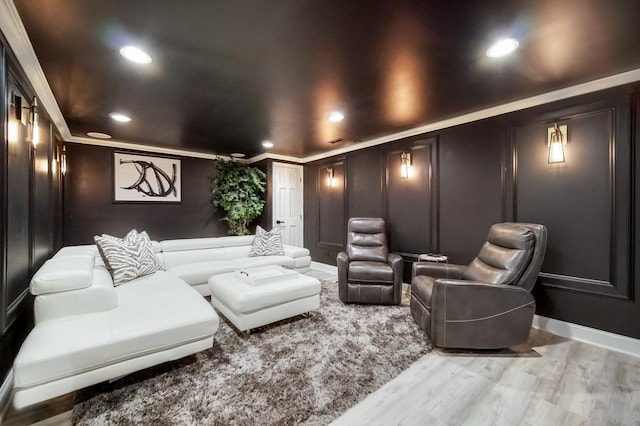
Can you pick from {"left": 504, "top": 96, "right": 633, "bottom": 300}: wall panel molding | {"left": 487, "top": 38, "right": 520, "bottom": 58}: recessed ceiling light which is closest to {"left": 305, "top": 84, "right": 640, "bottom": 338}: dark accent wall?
{"left": 504, "top": 96, "right": 633, "bottom": 300}: wall panel molding

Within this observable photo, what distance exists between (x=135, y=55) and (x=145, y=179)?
128 inches

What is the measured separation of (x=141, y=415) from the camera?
1.50 metres

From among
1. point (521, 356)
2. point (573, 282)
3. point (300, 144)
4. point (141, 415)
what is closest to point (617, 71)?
point (573, 282)

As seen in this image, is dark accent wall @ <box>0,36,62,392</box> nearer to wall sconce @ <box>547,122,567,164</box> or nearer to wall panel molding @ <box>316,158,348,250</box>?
wall panel molding @ <box>316,158,348,250</box>

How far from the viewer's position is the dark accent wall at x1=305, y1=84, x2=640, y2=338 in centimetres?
222

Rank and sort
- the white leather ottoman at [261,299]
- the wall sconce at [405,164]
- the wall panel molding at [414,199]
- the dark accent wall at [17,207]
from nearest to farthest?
the dark accent wall at [17,207]
the white leather ottoman at [261,299]
the wall panel molding at [414,199]
the wall sconce at [405,164]

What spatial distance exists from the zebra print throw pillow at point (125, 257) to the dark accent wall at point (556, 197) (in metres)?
3.31

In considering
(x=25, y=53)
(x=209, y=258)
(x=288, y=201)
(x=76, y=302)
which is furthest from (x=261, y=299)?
(x=288, y=201)

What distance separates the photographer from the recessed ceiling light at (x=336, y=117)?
310 centimetres

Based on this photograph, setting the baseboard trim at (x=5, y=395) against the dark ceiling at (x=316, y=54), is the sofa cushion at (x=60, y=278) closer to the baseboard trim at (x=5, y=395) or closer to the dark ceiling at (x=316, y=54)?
the baseboard trim at (x=5, y=395)

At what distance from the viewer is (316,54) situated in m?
1.91

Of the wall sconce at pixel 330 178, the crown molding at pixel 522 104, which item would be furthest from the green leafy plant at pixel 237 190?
the crown molding at pixel 522 104

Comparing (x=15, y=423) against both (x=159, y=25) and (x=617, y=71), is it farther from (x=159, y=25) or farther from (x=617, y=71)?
(x=617, y=71)

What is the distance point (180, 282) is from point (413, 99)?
3039 mm
